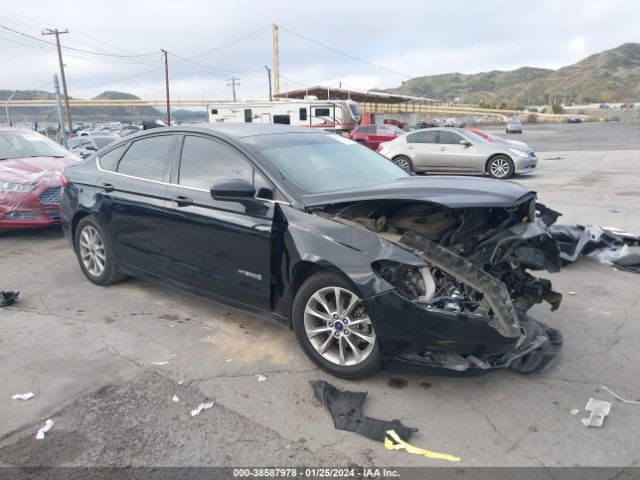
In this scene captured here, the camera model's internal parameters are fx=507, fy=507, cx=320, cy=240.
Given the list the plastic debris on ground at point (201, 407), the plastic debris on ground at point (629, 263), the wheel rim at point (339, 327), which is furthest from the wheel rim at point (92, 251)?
the plastic debris on ground at point (629, 263)

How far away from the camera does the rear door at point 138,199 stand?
453 centimetres

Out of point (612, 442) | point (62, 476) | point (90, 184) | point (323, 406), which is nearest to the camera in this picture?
point (62, 476)

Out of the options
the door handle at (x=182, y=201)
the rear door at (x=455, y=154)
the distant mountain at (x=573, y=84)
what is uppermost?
the distant mountain at (x=573, y=84)

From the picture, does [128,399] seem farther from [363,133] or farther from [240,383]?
[363,133]

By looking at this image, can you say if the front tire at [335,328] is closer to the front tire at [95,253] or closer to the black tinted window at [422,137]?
the front tire at [95,253]

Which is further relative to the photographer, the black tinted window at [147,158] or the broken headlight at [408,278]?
the black tinted window at [147,158]

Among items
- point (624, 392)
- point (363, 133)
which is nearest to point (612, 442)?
point (624, 392)

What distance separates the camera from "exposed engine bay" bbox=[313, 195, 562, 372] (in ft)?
10.2

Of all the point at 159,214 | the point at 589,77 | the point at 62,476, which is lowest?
the point at 62,476

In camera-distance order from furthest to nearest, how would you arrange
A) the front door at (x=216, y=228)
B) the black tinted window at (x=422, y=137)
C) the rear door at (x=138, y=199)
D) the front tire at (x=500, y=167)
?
the black tinted window at (x=422, y=137), the front tire at (x=500, y=167), the rear door at (x=138, y=199), the front door at (x=216, y=228)

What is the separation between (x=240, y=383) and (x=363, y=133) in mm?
20942

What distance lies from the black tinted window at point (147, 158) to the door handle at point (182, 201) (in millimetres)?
382

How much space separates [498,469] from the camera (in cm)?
256

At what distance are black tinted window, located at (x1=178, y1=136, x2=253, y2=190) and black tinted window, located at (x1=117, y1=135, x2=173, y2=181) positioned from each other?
0.30 meters
